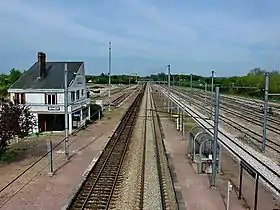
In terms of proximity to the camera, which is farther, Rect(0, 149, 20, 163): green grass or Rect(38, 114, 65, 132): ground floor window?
Rect(38, 114, 65, 132): ground floor window

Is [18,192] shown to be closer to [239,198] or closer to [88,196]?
[88,196]

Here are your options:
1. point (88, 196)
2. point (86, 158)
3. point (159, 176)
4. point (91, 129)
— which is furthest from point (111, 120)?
point (88, 196)

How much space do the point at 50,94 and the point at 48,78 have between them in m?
2.88

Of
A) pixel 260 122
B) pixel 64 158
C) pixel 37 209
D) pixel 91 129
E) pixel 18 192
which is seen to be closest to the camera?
pixel 37 209

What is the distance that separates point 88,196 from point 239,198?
6.16 m

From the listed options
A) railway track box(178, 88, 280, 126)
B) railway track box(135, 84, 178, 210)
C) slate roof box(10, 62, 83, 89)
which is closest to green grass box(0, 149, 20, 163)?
railway track box(135, 84, 178, 210)

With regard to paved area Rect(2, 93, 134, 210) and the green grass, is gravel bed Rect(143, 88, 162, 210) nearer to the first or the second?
paved area Rect(2, 93, 134, 210)

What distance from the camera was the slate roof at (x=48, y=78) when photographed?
3375cm

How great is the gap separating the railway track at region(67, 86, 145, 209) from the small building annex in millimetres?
7785

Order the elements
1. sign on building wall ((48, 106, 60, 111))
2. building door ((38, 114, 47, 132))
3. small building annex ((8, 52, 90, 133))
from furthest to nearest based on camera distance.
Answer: building door ((38, 114, 47, 132)), small building annex ((8, 52, 90, 133)), sign on building wall ((48, 106, 60, 111))

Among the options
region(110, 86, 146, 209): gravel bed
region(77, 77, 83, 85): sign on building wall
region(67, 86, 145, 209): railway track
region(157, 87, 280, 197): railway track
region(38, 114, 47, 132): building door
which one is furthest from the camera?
region(77, 77, 83, 85): sign on building wall

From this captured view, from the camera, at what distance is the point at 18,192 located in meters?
15.3

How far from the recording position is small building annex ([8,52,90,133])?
3291cm

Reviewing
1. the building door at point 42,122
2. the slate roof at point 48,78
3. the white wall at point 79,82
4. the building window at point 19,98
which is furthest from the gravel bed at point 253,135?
the building window at point 19,98
